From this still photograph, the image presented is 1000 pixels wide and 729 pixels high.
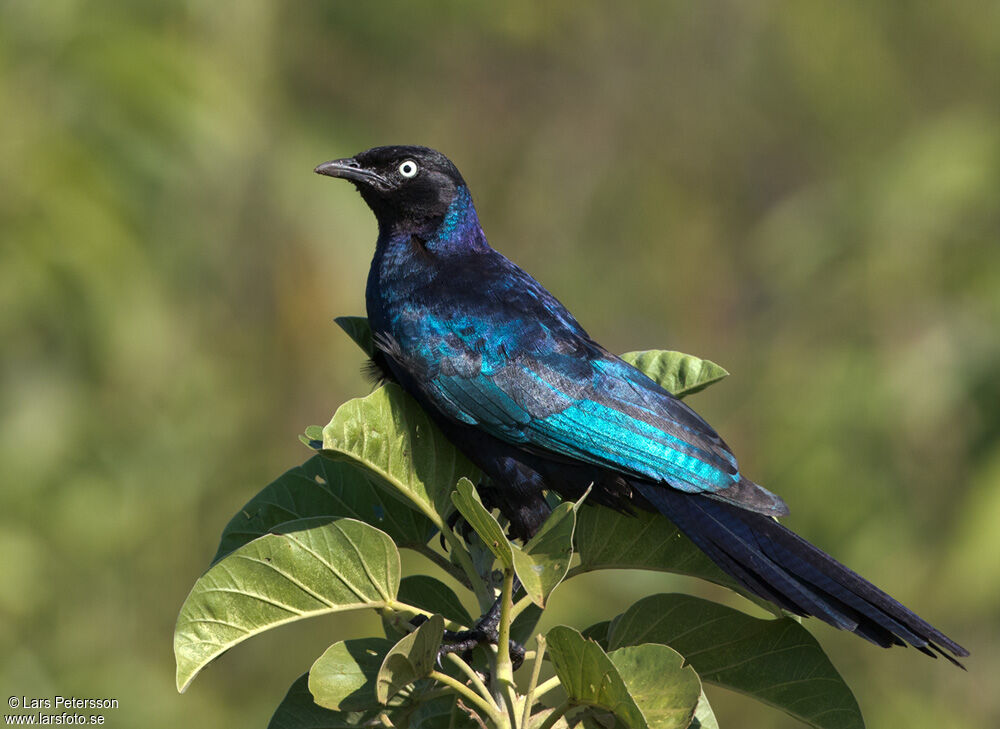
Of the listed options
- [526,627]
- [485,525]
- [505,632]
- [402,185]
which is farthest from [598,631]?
[402,185]

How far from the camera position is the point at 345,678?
6.18 feet

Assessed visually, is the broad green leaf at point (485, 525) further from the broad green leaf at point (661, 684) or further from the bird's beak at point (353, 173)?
the bird's beak at point (353, 173)

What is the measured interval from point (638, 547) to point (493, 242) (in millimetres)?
4411

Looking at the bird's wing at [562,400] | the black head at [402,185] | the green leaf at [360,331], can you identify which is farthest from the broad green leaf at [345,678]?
the black head at [402,185]

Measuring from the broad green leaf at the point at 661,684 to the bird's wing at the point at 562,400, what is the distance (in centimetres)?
80

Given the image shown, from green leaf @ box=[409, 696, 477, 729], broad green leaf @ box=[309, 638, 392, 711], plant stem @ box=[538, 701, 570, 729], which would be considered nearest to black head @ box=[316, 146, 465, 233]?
green leaf @ box=[409, 696, 477, 729]

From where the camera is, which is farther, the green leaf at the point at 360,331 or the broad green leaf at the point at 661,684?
the green leaf at the point at 360,331

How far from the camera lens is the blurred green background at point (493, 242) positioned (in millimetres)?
5383

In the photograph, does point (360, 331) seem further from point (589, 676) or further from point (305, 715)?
point (589, 676)

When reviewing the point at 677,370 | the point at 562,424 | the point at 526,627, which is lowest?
the point at 526,627

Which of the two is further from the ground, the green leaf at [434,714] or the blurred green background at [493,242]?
the blurred green background at [493,242]

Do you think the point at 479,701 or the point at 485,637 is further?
the point at 485,637

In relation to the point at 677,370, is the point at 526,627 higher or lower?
lower

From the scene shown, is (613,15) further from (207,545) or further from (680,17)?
(207,545)
